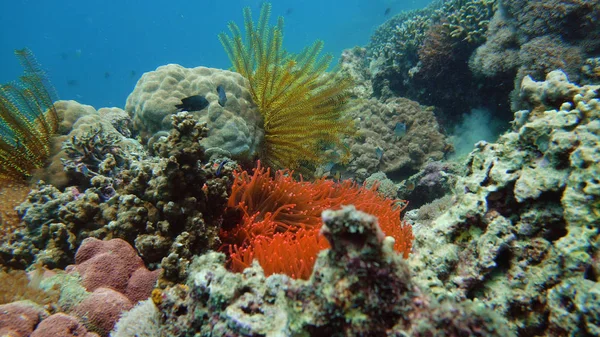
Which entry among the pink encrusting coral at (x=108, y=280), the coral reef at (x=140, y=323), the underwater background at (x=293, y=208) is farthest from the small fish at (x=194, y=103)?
the coral reef at (x=140, y=323)

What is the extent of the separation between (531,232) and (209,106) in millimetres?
4335

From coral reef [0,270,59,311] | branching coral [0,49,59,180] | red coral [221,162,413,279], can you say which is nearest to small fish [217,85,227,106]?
red coral [221,162,413,279]

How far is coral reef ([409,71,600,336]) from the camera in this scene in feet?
5.91

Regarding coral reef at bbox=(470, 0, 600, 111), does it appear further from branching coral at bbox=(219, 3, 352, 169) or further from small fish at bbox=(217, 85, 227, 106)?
small fish at bbox=(217, 85, 227, 106)

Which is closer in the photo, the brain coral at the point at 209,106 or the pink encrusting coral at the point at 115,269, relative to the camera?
the pink encrusting coral at the point at 115,269

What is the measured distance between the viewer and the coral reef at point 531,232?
180cm

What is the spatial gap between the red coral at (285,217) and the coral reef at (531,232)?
69 centimetres

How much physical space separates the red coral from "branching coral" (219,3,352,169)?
4.36ft

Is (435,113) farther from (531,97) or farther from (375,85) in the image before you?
(531,97)

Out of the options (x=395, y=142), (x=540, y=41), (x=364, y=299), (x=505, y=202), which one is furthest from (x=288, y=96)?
(x=540, y=41)

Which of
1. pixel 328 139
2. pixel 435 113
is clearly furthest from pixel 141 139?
pixel 435 113

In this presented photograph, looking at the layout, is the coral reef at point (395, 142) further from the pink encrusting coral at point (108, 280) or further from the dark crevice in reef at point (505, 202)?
the pink encrusting coral at point (108, 280)

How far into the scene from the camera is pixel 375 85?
10.5 m

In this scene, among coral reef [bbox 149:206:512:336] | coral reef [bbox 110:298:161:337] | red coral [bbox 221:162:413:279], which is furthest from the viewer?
red coral [bbox 221:162:413:279]
